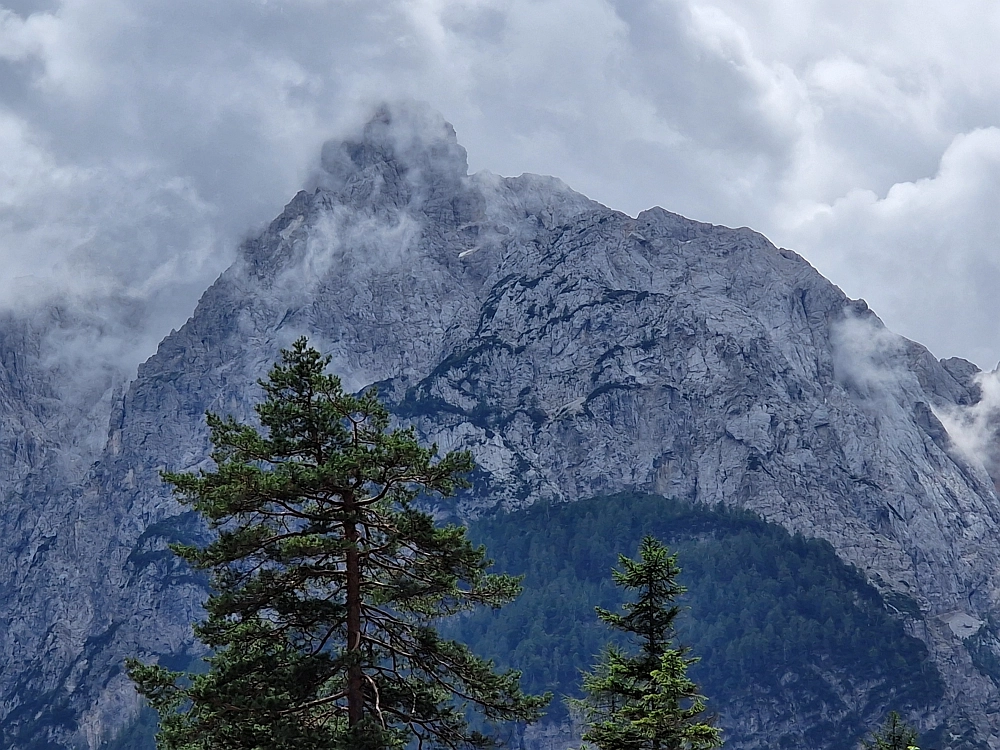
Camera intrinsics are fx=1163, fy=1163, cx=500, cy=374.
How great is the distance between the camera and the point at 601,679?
36.8 metres

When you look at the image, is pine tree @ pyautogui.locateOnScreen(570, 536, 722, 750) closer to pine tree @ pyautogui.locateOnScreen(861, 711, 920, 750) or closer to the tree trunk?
the tree trunk

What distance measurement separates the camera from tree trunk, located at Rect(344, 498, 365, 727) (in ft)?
117

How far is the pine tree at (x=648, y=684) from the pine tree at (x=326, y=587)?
8.83 feet

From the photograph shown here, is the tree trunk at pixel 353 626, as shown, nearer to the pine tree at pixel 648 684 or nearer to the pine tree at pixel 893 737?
the pine tree at pixel 648 684

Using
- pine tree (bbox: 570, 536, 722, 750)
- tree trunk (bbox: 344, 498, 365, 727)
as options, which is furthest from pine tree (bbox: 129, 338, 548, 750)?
pine tree (bbox: 570, 536, 722, 750)

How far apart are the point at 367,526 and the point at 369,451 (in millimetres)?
2785

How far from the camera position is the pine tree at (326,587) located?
3500 cm

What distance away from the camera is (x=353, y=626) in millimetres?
36156

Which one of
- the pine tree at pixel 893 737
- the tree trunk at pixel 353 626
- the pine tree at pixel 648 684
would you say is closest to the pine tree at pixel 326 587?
the tree trunk at pixel 353 626

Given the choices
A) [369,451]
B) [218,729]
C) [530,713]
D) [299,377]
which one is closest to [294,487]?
[369,451]

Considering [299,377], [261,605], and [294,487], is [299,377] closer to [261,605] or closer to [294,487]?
[294,487]

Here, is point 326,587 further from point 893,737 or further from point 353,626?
point 893,737

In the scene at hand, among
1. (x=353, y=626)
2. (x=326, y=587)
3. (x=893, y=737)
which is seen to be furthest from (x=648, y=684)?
(x=893, y=737)

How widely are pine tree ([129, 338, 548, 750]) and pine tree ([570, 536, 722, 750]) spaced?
269cm
